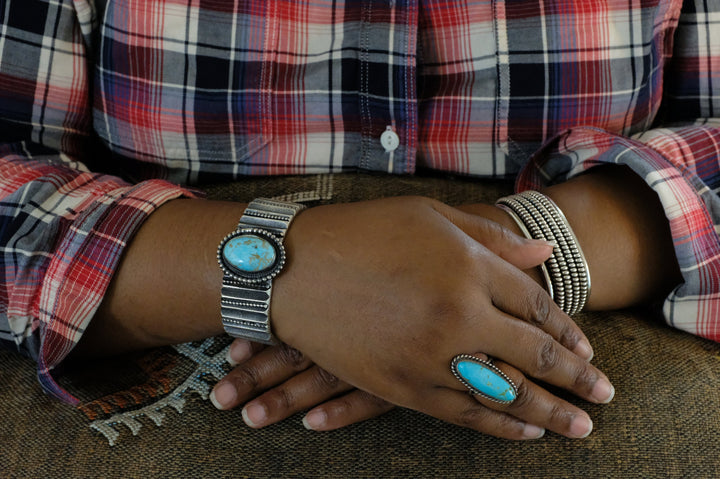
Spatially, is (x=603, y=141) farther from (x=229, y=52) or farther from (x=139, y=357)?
(x=139, y=357)

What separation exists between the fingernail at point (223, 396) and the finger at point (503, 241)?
313mm

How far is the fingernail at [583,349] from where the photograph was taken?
73cm

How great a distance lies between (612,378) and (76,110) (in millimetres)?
801

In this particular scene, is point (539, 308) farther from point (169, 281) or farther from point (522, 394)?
point (169, 281)

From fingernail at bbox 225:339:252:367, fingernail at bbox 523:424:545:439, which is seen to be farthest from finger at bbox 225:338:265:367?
fingernail at bbox 523:424:545:439

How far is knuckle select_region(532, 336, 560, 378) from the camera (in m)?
0.68

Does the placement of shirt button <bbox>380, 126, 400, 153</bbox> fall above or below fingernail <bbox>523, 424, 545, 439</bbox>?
above

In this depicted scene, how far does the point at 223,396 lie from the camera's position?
73 cm

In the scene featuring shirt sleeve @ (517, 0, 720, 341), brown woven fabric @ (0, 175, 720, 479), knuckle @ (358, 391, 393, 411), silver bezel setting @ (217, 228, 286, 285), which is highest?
shirt sleeve @ (517, 0, 720, 341)

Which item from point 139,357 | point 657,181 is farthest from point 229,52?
point 657,181

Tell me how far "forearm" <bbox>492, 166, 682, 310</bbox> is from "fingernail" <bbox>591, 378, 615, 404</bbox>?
0.14m

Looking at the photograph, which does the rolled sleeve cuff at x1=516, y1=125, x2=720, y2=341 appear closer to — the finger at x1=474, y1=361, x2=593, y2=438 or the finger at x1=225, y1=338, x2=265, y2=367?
the finger at x1=474, y1=361, x2=593, y2=438

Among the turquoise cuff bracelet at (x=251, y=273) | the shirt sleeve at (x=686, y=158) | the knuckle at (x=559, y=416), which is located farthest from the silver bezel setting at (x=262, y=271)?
the shirt sleeve at (x=686, y=158)

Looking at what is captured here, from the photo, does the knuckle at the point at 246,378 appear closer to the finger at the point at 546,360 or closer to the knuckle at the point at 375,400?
the knuckle at the point at 375,400
